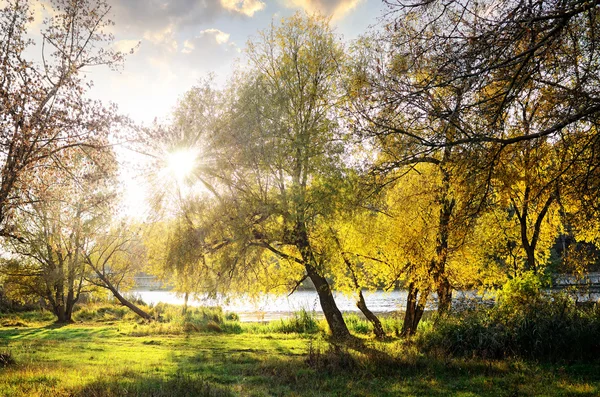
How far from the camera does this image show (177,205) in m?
15.8

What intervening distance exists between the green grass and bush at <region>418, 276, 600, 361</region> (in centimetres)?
75

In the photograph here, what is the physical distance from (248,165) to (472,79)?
998 centimetres

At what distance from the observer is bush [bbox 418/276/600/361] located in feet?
33.4

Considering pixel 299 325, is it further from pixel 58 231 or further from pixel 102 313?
pixel 102 313

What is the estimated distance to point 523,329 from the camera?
421 inches

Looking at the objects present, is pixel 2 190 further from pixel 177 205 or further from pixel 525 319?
pixel 525 319

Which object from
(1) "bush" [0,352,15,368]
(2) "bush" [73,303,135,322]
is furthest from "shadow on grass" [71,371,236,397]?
(2) "bush" [73,303,135,322]

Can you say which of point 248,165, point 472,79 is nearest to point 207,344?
point 248,165

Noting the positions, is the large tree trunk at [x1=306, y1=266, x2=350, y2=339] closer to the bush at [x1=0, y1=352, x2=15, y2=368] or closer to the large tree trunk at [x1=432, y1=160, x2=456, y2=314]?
the large tree trunk at [x1=432, y1=160, x2=456, y2=314]

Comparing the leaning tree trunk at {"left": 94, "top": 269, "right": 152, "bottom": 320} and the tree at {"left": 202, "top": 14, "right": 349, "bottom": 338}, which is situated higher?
the tree at {"left": 202, "top": 14, "right": 349, "bottom": 338}

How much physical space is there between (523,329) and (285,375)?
5953 millimetres

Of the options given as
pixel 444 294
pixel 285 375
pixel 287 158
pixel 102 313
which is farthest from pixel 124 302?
pixel 285 375

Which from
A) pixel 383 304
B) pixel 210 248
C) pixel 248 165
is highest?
pixel 248 165

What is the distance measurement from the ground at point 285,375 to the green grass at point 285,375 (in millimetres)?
20
